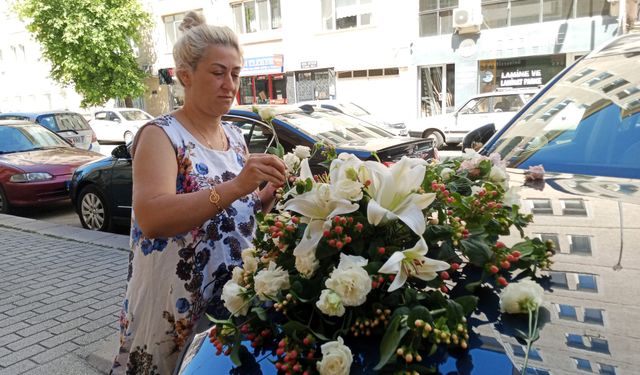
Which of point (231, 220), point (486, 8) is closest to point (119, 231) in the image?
point (231, 220)

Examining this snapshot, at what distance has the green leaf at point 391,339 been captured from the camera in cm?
107

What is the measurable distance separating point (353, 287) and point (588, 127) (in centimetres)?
217

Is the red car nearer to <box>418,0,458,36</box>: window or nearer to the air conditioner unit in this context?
the air conditioner unit

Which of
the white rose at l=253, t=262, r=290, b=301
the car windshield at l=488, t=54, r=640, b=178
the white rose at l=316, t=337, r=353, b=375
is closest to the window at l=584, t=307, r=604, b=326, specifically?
the white rose at l=316, t=337, r=353, b=375

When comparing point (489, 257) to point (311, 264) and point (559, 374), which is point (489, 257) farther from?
point (311, 264)

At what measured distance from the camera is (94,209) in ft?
24.4

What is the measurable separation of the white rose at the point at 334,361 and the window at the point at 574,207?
1.12m

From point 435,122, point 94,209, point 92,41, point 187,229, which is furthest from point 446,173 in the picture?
point 92,41

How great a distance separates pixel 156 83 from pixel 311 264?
30.5 m

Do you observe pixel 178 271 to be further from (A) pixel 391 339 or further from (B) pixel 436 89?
(B) pixel 436 89

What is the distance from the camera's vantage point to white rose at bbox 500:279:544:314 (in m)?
1.20

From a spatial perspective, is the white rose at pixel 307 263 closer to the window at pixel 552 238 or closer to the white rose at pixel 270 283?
the white rose at pixel 270 283

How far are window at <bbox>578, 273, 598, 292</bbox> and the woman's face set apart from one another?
4.34ft

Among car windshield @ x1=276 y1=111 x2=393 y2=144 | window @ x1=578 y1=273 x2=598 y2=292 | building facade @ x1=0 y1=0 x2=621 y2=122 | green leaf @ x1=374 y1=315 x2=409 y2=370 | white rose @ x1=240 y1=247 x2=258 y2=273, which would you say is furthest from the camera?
building facade @ x1=0 y1=0 x2=621 y2=122
